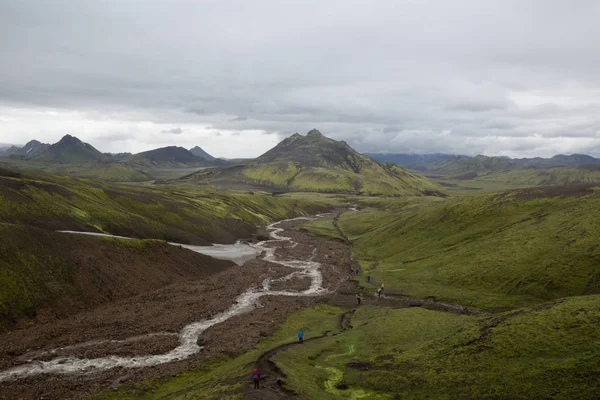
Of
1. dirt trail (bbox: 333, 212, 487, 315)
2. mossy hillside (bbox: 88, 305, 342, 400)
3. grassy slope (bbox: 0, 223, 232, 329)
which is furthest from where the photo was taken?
dirt trail (bbox: 333, 212, 487, 315)

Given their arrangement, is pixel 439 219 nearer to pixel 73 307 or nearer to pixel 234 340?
pixel 234 340

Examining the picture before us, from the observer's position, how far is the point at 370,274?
113000 mm

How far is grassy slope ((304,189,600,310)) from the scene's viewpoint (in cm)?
7650

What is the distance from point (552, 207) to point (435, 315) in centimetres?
7221

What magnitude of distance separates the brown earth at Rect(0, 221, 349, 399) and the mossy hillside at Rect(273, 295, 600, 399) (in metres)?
16.4

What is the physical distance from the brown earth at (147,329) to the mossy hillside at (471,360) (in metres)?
16.4

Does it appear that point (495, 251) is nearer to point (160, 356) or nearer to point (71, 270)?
point (160, 356)

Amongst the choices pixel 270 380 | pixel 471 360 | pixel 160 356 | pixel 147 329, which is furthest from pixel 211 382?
pixel 471 360

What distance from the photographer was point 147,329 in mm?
66875

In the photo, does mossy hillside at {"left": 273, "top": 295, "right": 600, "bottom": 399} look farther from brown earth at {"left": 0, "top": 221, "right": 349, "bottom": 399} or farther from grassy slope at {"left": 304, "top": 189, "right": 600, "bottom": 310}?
grassy slope at {"left": 304, "top": 189, "right": 600, "bottom": 310}

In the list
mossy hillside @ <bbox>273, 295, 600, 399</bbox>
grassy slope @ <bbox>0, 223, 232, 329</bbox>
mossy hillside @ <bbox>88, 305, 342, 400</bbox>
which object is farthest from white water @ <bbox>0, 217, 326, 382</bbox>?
mossy hillside @ <bbox>273, 295, 600, 399</bbox>

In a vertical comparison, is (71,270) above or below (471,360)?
above

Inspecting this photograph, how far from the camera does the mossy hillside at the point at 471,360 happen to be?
3581cm

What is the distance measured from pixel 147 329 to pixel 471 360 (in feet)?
176
